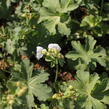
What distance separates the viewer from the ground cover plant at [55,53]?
2916 millimetres

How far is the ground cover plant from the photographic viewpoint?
2916mm

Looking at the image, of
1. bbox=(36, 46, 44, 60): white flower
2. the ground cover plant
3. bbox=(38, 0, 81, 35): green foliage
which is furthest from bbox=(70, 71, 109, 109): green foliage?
bbox=(38, 0, 81, 35): green foliage

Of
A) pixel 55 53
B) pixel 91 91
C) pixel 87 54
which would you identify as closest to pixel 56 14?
pixel 87 54

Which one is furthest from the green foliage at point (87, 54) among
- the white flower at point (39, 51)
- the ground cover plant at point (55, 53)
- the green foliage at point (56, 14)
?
the white flower at point (39, 51)

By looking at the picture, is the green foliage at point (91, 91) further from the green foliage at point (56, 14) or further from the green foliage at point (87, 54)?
the green foliage at point (56, 14)

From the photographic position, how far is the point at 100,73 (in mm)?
3539

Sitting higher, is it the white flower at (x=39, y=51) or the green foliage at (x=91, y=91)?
the white flower at (x=39, y=51)

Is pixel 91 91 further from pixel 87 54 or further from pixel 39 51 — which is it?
pixel 39 51

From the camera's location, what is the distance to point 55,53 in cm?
286

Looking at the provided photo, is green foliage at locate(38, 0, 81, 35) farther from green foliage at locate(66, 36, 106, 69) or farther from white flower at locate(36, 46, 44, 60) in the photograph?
white flower at locate(36, 46, 44, 60)

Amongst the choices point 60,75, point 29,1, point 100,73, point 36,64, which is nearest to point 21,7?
point 29,1

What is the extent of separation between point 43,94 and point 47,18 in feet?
3.01

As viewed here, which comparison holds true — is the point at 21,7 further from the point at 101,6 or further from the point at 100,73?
the point at 100,73

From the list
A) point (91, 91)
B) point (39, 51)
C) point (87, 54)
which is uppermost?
point (39, 51)
